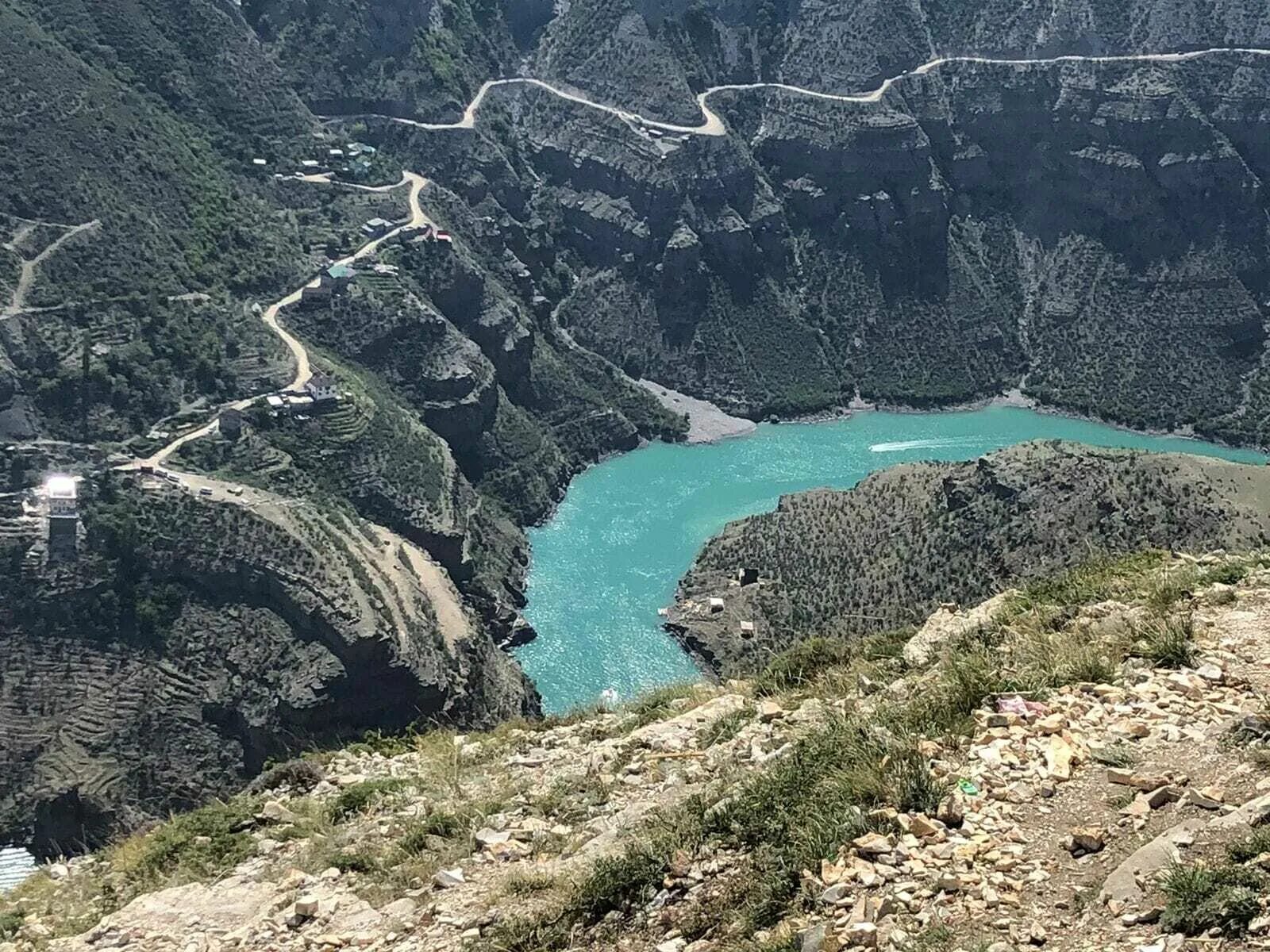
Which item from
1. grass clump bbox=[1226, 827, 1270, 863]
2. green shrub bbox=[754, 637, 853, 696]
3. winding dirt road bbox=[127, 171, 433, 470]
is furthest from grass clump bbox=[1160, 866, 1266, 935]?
winding dirt road bbox=[127, 171, 433, 470]

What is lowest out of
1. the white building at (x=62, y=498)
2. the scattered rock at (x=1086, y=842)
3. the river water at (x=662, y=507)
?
the river water at (x=662, y=507)

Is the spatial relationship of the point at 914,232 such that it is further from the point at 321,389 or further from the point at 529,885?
the point at 529,885

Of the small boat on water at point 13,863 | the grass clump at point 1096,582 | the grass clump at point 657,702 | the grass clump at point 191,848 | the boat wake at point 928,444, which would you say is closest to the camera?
the grass clump at point 191,848

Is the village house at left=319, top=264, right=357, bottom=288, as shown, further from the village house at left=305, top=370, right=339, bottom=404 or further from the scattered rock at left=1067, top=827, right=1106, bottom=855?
the scattered rock at left=1067, top=827, right=1106, bottom=855

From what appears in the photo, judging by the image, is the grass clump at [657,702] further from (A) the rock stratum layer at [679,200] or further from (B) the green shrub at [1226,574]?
(A) the rock stratum layer at [679,200]

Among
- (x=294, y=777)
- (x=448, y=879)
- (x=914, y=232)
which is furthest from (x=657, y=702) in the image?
(x=914, y=232)

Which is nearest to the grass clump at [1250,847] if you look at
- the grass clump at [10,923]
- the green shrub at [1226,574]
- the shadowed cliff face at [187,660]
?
the green shrub at [1226,574]

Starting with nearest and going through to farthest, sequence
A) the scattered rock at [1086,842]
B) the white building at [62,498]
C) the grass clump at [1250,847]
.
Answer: the grass clump at [1250,847] → the scattered rock at [1086,842] → the white building at [62,498]
